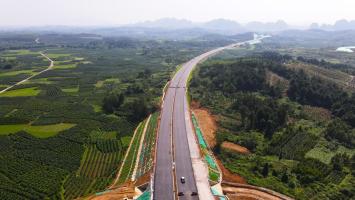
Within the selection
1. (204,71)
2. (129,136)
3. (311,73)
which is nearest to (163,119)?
(129,136)

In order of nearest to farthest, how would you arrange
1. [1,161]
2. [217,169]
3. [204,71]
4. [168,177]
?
[168,177], [217,169], [1,161], [204,71]

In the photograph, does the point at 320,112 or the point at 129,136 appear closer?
the point at 129,136

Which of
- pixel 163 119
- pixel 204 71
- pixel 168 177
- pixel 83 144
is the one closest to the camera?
pixel 168 177

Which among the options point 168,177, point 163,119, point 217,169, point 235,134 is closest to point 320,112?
point 235,134

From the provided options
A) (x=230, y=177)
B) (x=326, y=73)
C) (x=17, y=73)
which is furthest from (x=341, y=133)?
(x=17, y=73)

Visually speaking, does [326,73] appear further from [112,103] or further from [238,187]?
→ [238,187]

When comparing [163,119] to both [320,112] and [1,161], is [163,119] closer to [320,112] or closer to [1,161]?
[1,161]
